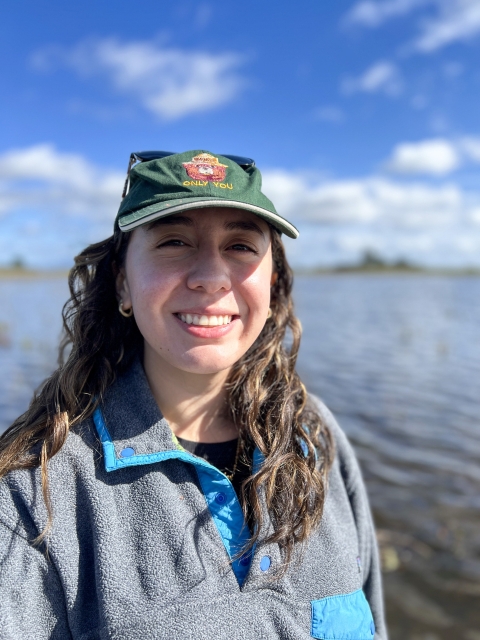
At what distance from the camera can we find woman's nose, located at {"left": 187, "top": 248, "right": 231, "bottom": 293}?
6.80 ft

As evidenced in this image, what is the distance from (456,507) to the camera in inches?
241

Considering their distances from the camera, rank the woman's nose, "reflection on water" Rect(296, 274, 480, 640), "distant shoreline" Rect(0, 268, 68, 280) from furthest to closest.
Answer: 1. "distant shoreline" Rect(0, 268, 68, 280)
2. "reflection on water" Rect(296, 274, 480, 640)
3. the woman's nose

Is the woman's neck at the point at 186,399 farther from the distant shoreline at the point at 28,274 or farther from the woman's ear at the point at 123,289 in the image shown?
the distant shoreline at the point at 28,274

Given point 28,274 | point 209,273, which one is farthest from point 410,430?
point 28,274

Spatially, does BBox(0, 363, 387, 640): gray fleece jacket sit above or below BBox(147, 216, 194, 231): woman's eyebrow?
below

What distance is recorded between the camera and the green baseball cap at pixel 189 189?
200 cm

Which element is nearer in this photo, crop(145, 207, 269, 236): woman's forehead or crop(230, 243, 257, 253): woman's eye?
crop(145, 207, 269, 236): woman's forehead

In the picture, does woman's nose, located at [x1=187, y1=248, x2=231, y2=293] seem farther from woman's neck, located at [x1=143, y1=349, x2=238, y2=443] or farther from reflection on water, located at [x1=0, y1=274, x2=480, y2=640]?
reflection on water, located at [x1=0, y1=274, x2=480, y2=640]

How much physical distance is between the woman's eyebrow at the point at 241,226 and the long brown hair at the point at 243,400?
13.9 inches

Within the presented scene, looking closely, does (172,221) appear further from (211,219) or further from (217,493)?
(217,493)

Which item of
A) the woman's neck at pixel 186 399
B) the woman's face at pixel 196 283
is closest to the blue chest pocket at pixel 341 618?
the woman's neck at pixel 186 399

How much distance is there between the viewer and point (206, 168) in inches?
83.7

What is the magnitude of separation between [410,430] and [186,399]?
705 cm

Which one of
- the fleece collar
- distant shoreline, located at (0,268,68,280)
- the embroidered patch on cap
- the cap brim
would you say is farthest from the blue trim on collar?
distant shoreline, located at (0,268,68,280)
